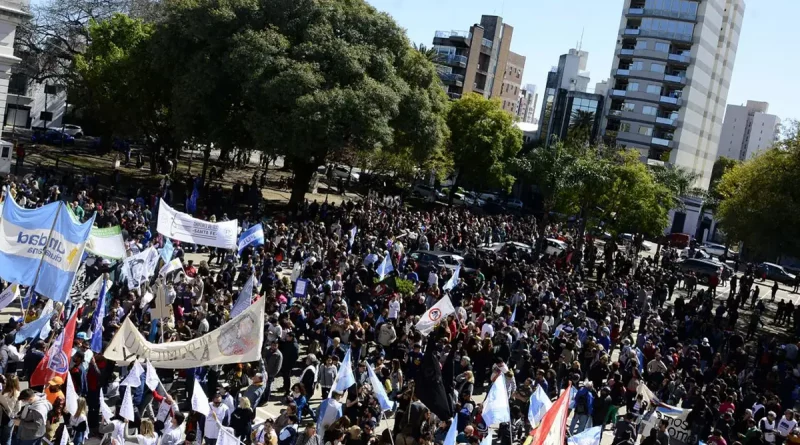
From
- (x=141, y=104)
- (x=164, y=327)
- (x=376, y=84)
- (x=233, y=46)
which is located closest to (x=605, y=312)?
(x=164, y=327)

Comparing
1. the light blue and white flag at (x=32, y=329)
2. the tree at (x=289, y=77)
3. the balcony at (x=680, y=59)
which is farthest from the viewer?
the balcony at (x=680, y=59)

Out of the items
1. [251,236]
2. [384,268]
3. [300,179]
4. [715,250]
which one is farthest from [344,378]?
[715,250]

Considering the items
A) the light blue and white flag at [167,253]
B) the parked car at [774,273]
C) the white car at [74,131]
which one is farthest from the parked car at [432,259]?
the white car at [74,131]

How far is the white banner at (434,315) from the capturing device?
1947cm

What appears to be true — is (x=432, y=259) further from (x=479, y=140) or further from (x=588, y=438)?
(x=479, y=140)

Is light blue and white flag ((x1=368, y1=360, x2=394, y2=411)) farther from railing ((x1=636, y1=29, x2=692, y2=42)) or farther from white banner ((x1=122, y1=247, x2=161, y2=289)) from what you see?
railing ((x1=636, y1=29, x2=692, y2=42))

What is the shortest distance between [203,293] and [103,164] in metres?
33.5

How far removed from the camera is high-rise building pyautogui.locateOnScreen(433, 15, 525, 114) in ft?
326

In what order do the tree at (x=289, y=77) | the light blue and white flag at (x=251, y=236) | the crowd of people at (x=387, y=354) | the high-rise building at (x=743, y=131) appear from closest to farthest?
the crowd of people at (x=387, y=354) < the light blue and white flag at (x=251, y=236) < the tree at (x=289, y=77) < the high-rise building at (x=743, y=131)

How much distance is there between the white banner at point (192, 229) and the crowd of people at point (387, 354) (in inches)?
38.6

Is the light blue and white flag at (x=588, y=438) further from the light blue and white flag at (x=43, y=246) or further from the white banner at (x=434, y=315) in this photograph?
the light blue and white flag at (x=43, y=246)

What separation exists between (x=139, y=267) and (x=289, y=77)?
63.8 ft

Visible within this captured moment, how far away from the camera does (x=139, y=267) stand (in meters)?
19.5

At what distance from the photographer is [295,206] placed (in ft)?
139
